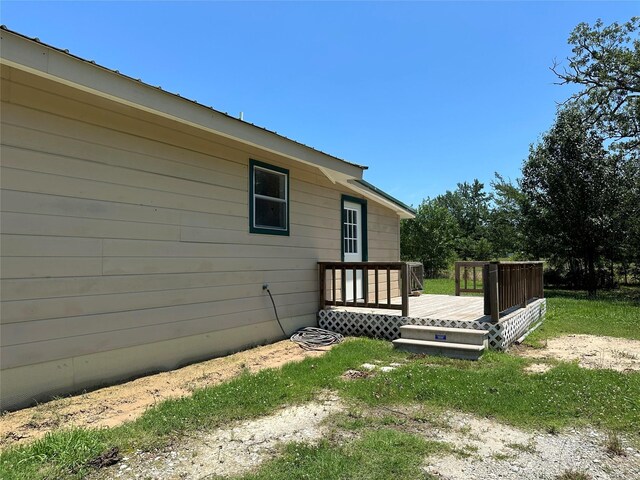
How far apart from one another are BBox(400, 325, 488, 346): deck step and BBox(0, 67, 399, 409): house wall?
2.04 metres

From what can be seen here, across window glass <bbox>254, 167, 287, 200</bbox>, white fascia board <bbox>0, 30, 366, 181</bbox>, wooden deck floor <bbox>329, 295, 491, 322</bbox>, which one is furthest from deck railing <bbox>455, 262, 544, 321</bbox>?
window glass <bbox>254, 167, 287, 200</bbox>

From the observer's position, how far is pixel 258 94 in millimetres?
10766

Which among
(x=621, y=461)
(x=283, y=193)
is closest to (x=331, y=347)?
(x=283, y=193)

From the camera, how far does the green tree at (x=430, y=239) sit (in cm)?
2470

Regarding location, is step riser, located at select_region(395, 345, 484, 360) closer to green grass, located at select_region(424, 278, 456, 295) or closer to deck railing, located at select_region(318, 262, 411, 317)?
deck railing, located at select_region(318, 262, 411, 317)

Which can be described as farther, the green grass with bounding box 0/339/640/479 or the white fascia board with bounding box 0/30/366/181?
the white fascia board with bounding box 0/30/366/181

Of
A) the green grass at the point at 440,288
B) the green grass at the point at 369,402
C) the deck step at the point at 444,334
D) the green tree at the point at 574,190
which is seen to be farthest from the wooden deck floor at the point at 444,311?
the green tree at the point at 574,190

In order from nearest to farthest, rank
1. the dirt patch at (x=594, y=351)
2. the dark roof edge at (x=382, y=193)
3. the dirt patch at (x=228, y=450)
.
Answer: the dirt patch at (x=228, y=450) → the dirt patch at (x=594, y=351) → the dark roof edge at (x=382, y=193)

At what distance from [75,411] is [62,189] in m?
1.99

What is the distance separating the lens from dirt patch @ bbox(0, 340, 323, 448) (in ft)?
10.2

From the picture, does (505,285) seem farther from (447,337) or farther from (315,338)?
(315,338)

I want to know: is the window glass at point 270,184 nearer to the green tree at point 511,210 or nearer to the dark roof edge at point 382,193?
the dark roof edge at point 382,193

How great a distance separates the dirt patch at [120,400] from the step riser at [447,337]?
166 centimetres

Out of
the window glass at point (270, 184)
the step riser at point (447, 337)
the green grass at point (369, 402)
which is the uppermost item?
the window glass at point (270, 184)
